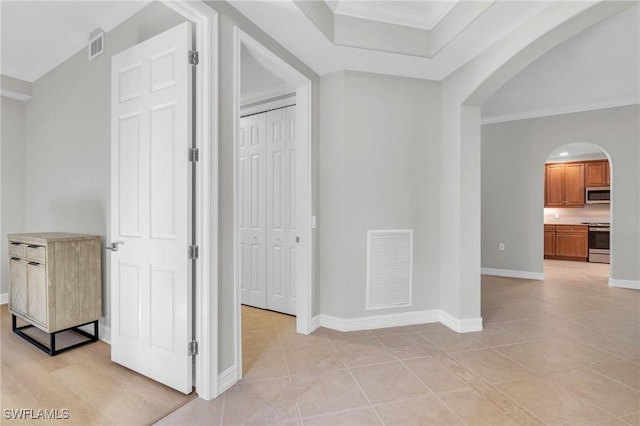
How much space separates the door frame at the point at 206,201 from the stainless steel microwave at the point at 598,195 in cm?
838

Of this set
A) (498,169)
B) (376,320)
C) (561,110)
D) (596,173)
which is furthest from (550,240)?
(376,320)

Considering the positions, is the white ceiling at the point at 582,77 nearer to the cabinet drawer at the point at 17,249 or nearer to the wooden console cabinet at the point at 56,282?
the wooden console cabinet at the point at 56,282

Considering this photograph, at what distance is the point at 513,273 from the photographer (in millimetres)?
5340

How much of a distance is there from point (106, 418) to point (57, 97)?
10.7 feet

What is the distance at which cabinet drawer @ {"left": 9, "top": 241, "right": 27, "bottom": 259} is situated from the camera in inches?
108

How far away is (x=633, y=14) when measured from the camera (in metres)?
2.58

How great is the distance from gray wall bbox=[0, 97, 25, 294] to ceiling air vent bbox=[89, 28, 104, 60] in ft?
6.11

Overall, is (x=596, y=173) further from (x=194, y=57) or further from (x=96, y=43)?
(x=96, y=43)

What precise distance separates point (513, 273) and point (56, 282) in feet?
20.1

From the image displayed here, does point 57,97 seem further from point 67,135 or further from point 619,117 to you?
point 619,117

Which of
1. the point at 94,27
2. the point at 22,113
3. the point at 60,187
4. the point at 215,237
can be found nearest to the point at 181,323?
the point at 215,237

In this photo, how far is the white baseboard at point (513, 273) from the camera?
5168 mm

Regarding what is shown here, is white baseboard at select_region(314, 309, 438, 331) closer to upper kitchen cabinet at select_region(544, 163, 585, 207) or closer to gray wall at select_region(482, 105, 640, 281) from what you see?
gray wall at select_region(482, 105, 640, 281)

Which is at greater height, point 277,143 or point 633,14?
point 633,14
